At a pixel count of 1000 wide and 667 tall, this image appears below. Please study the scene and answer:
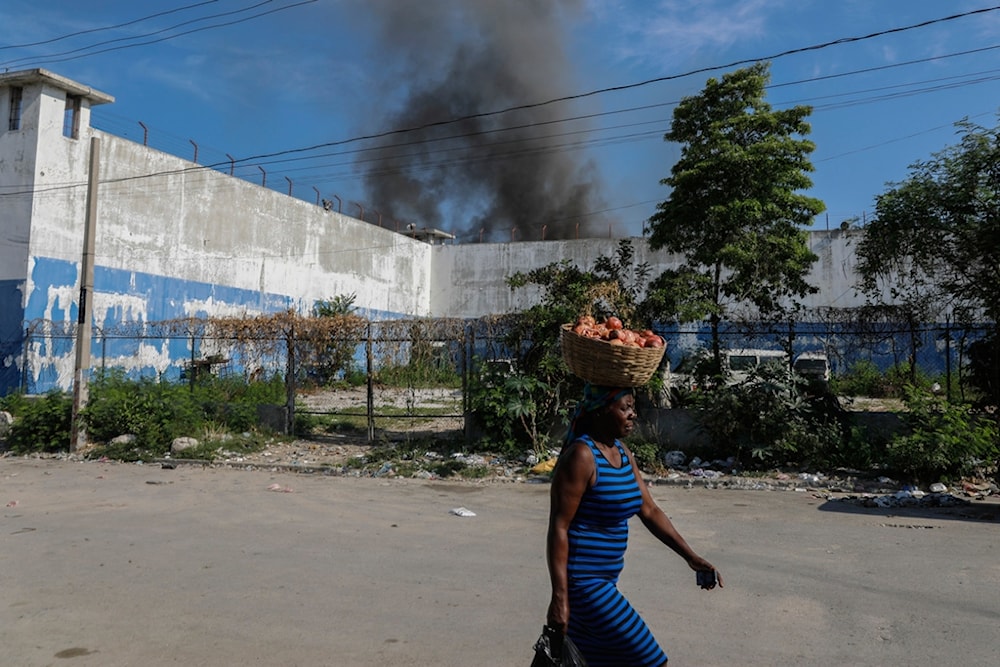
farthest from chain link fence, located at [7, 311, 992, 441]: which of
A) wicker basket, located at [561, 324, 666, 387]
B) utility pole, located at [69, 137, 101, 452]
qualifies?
wicker basket, located at [561, 324, 666, 387]

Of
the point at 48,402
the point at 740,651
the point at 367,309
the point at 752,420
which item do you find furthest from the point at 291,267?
the point at 740,651

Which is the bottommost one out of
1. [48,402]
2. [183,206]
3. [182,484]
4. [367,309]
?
[182,484]

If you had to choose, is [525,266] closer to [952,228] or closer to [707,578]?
[952,228]

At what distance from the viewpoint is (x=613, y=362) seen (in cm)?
310

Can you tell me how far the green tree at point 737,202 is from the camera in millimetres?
13578

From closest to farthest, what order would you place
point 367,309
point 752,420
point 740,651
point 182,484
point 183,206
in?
point 740,651 → point 182,484 → point 752,420 → point 183,206 → point 367,309

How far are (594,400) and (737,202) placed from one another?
11.5 meters

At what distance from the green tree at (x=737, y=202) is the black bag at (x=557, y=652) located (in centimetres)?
1107

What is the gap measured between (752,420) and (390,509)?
576cm

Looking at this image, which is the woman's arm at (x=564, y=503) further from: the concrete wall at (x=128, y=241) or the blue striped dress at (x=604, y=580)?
the concrete wall at (x=128, y=241)

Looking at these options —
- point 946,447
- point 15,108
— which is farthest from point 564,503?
point 15,108

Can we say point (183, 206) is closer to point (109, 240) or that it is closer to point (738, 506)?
point (109, 240)

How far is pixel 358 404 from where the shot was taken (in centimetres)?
1989

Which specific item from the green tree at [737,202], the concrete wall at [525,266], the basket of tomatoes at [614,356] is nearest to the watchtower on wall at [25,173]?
the concrete wall at [525,266]
